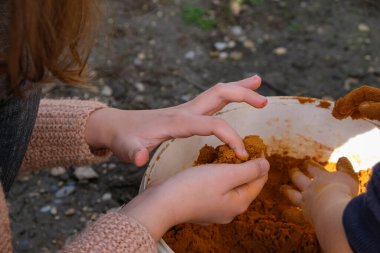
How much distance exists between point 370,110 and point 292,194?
0.22 metres

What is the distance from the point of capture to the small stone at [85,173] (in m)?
1.53

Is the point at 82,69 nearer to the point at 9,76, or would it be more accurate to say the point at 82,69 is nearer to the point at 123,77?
the point at 9,76

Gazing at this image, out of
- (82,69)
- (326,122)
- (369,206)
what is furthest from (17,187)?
(369,206)

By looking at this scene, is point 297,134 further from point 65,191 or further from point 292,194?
point 65,191

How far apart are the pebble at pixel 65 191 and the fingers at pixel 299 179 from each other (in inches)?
24.4

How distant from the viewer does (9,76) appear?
0.89 metres

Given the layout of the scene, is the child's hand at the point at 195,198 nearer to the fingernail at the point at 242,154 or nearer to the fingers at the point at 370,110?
the fingernail at the point at 242,154

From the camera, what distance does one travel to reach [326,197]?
908 mm

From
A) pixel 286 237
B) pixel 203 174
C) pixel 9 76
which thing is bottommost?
pixel 286 237

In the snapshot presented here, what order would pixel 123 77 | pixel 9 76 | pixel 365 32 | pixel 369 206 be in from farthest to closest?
pixel 365 32 → pixel 123 77 → pixel 9 76 → pixel 369 206

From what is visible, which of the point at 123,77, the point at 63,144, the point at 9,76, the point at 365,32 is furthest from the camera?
the point at 365,32

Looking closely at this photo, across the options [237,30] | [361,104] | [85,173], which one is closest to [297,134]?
[361,104]

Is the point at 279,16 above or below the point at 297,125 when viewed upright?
below

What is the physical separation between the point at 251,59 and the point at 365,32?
39cm
